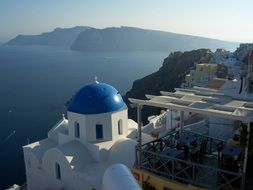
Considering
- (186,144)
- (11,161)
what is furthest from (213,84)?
(11,161)

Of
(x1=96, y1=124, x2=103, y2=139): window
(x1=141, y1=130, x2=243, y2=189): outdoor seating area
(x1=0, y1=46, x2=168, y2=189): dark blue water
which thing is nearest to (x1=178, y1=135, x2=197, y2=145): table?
(x1=141, y1=130, x2=243, y2=189): outdoor seating area

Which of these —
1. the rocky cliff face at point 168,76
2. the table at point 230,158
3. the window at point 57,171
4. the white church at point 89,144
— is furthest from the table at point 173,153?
the rocky cliff face at point 168,76

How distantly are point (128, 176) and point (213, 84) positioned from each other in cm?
2451

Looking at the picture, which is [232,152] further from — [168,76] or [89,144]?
[168,76]

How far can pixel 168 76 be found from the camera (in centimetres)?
6794

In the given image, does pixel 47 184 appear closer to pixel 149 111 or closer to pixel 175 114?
pixel 175 114

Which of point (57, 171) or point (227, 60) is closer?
point (57, 171)

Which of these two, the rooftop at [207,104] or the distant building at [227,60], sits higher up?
the rooftop at [207,104]

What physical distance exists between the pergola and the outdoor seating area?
61cm

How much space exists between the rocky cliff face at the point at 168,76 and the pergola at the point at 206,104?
4559 cm

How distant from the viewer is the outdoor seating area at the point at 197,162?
336 inches

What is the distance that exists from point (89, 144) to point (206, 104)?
1274 centimetres

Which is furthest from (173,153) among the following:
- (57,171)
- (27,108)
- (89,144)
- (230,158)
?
(27,108)

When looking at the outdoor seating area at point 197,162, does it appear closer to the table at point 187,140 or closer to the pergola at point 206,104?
the table at point 187,140
